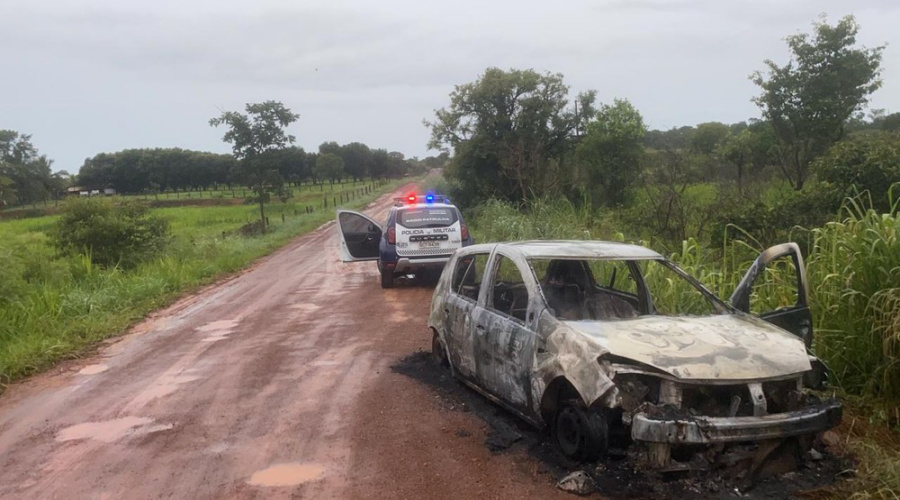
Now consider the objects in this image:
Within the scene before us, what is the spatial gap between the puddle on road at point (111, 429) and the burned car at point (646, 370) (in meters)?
2.74

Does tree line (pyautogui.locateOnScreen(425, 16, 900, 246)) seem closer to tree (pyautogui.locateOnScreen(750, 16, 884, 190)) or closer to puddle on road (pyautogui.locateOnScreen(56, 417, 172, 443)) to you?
tree (pyautogui.locateOnScreen(750, 16, 884, 190))

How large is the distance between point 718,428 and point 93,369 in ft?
23.0

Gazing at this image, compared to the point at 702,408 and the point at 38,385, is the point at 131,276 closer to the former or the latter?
the point at 38,385

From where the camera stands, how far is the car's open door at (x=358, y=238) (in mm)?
14141

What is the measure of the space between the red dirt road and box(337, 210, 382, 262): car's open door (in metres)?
3.85

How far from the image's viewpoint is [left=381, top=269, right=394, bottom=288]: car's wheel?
13.6 m

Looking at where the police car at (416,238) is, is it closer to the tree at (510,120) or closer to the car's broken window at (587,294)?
the car's broken window at (587,294)

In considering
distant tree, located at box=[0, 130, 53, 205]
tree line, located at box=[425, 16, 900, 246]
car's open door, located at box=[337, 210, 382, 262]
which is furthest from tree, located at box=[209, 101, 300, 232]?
distant tree, located at box=[0, 130, 53, 205]

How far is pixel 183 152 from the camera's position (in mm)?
106375

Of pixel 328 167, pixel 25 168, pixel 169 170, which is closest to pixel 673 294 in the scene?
pixel 25 168

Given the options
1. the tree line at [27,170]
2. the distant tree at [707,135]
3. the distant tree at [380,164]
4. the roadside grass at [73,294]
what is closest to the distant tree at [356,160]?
the distant tree at [380,164]

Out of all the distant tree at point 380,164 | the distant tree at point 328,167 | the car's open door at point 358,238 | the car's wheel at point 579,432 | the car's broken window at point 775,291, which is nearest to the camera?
the car's wheel at point 579,432

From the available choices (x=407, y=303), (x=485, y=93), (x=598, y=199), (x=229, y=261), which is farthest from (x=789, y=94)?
(x=229, y=261)

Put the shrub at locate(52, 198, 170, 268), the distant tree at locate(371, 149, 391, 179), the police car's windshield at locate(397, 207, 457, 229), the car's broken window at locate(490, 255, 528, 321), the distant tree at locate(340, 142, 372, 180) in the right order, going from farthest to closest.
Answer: the distant tree at locate(371, 149, 391, 179) < the distant tree at locate(340, 142, 372, 180) < the shrub at locate(52, 198, 170, 268) < the police car's windshield at locate(397, 207, 457, 229) < the car's broken window at locate(490, 255, 528, 321)
